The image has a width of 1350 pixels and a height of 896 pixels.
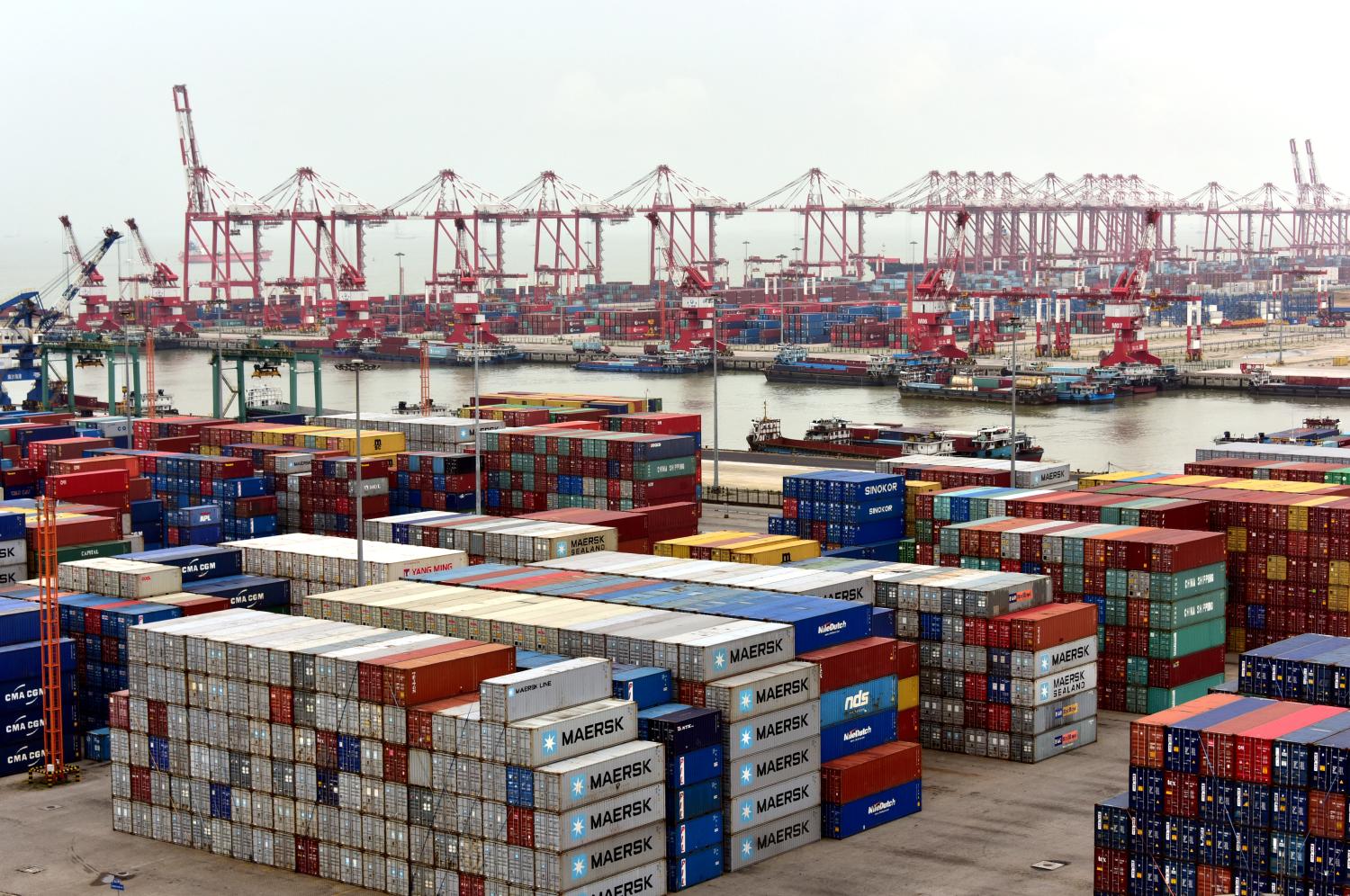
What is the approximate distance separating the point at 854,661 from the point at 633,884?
6263mm

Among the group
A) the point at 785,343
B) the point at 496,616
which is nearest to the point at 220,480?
the point at 496,616

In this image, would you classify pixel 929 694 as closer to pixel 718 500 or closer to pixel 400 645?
pixel 400 645

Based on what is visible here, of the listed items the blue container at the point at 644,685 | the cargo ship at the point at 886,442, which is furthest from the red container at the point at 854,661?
the cargo ship at the point at 886,442

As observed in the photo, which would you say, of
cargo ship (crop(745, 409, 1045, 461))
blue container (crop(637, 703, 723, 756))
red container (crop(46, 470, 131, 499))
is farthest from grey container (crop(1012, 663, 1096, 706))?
cargo ship (crop(745, 409, 1045, 461))

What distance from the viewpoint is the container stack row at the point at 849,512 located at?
45.2 meters

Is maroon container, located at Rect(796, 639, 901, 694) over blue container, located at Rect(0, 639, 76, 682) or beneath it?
over

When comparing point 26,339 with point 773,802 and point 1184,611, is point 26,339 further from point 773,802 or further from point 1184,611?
point 773,802

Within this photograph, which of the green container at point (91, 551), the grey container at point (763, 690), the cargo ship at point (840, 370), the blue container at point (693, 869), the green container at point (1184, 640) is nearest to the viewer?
the blue container at point (693, 869)

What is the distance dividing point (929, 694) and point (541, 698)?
1172 cm

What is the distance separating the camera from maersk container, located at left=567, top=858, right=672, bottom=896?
1047 inches

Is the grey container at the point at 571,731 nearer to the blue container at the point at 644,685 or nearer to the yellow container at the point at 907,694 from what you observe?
the blue container at the point at 644,685

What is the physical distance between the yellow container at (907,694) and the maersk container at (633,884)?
7515 mm

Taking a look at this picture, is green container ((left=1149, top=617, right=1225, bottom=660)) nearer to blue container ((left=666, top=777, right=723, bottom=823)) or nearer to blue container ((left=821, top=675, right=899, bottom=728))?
blue container ((left=821, top=675, right=899, bottom=728))

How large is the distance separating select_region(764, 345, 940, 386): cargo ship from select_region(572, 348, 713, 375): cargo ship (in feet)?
20.8
